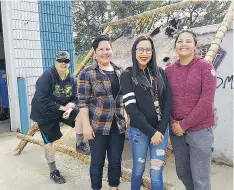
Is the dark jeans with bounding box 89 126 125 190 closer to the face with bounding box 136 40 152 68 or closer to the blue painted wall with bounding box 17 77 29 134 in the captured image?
the face with bounding box 136 40 152 68

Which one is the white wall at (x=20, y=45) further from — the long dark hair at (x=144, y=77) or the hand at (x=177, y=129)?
the hand at (x=177, y=129)

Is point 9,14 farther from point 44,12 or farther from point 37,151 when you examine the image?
point 37,151

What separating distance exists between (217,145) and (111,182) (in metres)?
2.02

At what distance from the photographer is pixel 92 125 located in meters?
2.78

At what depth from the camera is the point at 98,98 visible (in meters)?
2.74

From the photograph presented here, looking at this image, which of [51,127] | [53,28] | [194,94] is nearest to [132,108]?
[194,94]

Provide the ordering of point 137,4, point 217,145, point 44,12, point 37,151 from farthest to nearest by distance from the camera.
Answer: point 137,4 → point 44,12 → point 37,151 → point 217,145

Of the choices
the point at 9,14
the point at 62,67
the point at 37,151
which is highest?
the point at 9,14

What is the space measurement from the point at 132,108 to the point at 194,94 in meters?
0.52

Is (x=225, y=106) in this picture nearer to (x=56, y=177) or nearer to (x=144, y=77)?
(x=144, y=77)

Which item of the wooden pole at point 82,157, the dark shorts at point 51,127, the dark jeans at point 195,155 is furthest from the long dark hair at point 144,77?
the dark shorts at point 51,127

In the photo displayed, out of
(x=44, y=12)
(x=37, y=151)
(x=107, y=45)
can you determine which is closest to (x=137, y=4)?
(x=44, y=12)

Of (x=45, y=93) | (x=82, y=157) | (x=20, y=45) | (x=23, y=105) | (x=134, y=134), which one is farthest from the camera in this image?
(x=23, y=105)

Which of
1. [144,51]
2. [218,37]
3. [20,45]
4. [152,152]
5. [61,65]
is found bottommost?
[152,152]
